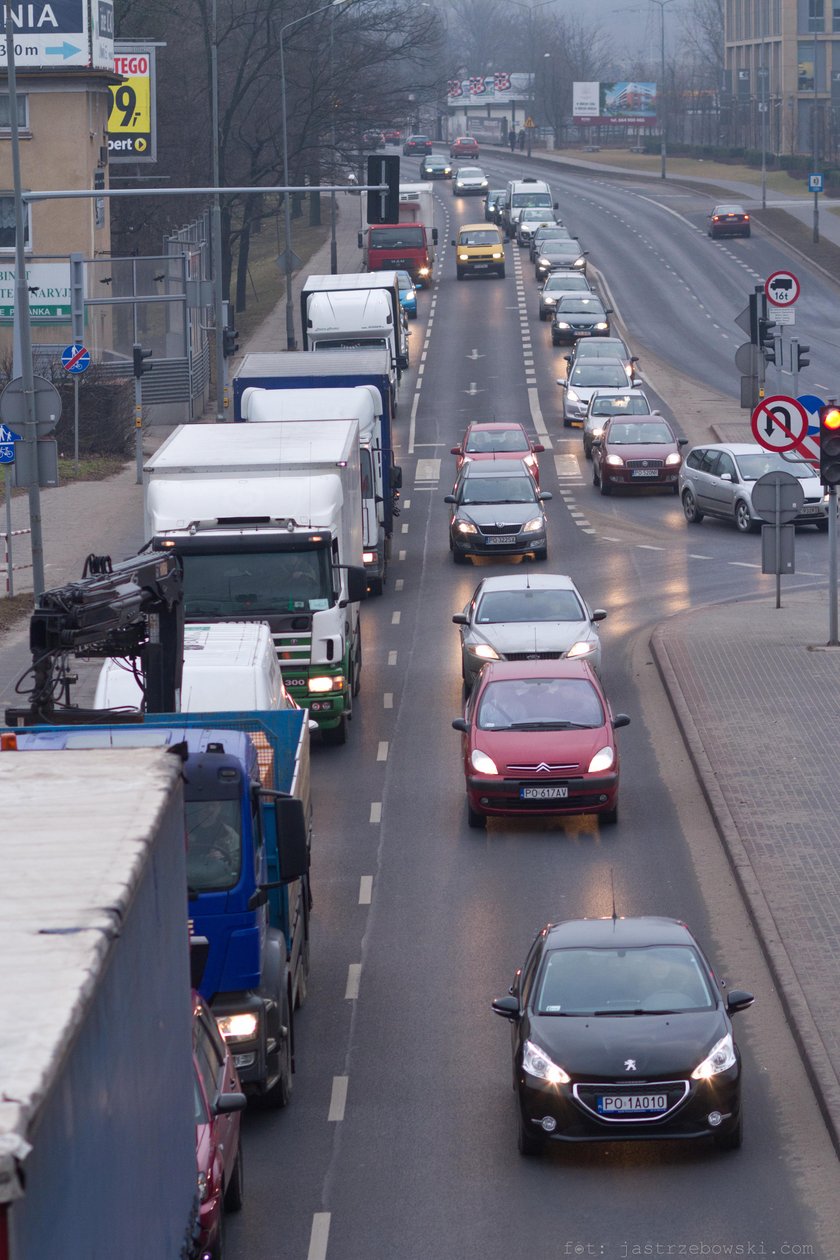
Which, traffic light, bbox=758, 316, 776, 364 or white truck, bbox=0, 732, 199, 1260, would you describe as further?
traffic light, bbox=758, 316, 776, 364

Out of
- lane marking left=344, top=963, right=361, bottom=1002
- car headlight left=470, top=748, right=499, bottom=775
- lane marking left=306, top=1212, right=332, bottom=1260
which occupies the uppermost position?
car headlight left=470, top=748, right=499, bottom=775

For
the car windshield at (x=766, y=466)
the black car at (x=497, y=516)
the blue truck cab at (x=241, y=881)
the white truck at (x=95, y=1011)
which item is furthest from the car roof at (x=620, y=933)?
the car windshield at (x=766, y=466)

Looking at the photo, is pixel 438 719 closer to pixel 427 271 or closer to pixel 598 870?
pixel 598 870

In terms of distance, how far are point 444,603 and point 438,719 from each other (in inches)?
271

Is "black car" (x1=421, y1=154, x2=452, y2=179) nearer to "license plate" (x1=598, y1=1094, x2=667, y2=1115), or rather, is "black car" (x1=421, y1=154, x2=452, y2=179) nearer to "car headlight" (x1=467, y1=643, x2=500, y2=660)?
"car headlight" (x1=467, y1=643, x2=500, y2=660)

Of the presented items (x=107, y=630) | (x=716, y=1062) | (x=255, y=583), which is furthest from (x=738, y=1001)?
(x=255, y=583)

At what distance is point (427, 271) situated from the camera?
7106 cm

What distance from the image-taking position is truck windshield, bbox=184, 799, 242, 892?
35.2 feet

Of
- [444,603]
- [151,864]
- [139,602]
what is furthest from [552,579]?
[151,864]

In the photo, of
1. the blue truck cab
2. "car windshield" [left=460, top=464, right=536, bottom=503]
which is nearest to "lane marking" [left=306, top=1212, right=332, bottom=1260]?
the blue truck cab

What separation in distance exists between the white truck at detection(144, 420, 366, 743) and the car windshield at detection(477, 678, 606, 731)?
2.43 metres

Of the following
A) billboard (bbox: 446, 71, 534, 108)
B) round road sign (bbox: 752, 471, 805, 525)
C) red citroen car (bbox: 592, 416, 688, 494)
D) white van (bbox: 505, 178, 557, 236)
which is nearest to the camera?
round road sign (bbox: 752, 471, 805, 525)

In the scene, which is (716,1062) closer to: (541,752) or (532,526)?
(541,752)

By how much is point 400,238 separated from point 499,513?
40.4m
